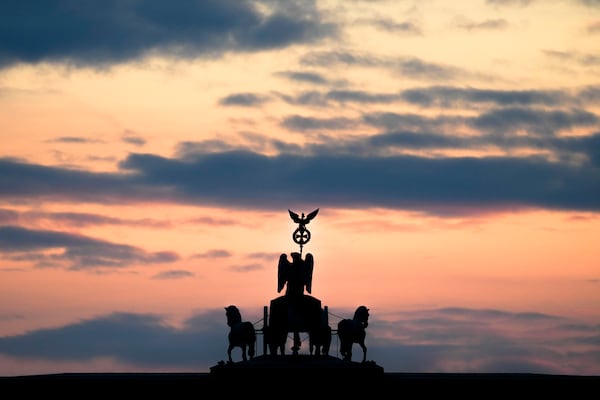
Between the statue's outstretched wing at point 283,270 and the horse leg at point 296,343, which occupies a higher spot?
the statue's outstretched wing at point 283,270

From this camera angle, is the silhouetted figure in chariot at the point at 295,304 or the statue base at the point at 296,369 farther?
the silhouetted figure in chariot at the point at 295,304

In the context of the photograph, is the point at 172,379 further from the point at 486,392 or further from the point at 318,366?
the point at 486,392

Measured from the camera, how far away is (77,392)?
6006 cm

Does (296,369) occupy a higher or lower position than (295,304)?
lower

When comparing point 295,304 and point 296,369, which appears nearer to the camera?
point 296,369

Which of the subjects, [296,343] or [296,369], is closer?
[296,369]

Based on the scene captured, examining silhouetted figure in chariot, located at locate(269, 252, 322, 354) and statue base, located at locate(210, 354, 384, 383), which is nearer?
statue base, located at locate(210, 354, 384, 383)

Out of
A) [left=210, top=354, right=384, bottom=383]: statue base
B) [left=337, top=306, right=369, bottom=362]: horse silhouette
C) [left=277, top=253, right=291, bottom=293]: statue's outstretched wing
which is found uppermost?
[left=277, top=253, right=291, bottom=293]: statue's outstretched wing

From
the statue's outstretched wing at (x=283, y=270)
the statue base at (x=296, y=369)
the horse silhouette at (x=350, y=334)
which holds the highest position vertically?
the statue's outstretched wing at (x=283, y=270)

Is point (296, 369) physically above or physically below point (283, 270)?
below

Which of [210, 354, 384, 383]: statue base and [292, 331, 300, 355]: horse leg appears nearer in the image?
[210, 354, 384, 383]: statue base

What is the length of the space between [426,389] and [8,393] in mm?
15474

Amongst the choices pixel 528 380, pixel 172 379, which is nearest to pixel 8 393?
pixel 172 379

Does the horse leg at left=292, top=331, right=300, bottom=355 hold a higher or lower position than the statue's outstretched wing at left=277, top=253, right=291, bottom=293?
lower
